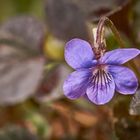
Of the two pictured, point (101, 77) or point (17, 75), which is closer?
point (101, 77)

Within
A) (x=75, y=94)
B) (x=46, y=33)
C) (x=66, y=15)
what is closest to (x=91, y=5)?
(x=66, y=15)

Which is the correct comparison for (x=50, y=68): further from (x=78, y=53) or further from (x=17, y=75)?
(x=78, y=53)

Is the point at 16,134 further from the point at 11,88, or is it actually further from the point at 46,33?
the point at 46,33

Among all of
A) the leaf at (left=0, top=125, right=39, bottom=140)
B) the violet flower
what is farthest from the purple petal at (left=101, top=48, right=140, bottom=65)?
the leaf at (left=0, top=125, right=39, bottom=140)

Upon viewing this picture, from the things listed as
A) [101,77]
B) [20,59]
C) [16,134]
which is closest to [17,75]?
[20,59]

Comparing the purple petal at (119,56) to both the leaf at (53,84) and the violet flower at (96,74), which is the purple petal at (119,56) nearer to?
the violet flower at (96,74)

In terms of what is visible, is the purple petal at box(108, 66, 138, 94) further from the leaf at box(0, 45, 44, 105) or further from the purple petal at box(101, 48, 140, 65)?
the leaf at box(0, 45, 44, 105)

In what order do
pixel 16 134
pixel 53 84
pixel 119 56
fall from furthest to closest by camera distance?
1. pixel 53 84
2. pixel 16 134
3. pixel 119 56
